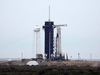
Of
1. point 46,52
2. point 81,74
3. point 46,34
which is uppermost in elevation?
point 46,34

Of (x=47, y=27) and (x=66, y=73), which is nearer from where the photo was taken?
(x=66, y=73)

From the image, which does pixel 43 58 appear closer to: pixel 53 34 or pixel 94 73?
pixel 53 34

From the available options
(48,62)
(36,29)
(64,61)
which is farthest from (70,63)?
(36,29)

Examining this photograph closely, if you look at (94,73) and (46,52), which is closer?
(94,73)

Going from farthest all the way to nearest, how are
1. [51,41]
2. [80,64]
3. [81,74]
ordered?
1. [51,41]
2. [80,64]
3. [81,74]

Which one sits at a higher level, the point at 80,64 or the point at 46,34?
the point at 46,34

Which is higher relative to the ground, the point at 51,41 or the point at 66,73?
the point at 51,41

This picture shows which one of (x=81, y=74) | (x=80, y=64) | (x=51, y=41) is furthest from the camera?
(x=51, y=41)

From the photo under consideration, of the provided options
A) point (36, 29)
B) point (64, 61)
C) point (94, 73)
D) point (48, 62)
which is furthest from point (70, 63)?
point (94, 73)

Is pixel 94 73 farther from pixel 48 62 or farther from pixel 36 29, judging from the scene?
pixel 36 29

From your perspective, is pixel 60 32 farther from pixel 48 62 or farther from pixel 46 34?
pixel 48 62
